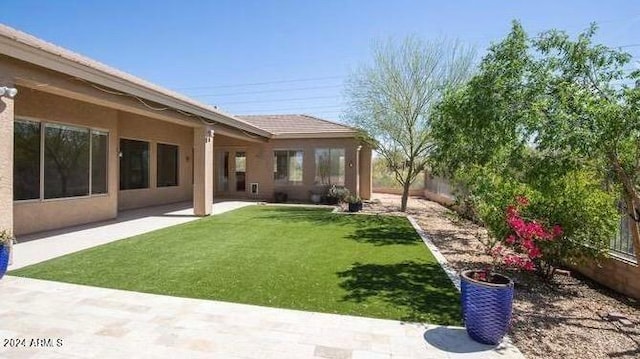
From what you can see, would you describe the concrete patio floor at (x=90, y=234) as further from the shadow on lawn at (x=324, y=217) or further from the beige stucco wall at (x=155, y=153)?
the shadow on lawn at (x=324, y=217)

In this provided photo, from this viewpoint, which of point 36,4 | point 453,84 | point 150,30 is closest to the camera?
point 36,4

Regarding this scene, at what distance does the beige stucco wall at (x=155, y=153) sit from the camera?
13914 mm

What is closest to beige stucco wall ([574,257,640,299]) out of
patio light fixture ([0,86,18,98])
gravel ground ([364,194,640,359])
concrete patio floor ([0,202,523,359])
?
gravel ground ([364,194,640,359])

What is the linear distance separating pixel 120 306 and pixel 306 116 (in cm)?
1930

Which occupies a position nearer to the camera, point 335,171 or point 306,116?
point 335,171

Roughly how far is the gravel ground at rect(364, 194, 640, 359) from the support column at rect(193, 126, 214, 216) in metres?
8.55

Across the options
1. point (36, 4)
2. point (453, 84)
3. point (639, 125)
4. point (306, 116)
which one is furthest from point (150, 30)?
point (639, 125)

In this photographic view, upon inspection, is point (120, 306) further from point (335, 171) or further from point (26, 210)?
point (335, 171)

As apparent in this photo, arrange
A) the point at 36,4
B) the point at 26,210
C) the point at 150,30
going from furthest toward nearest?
the point at 150,30 → the point at 36,4 → the point at 26,210

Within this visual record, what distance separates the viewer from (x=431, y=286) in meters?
5.81

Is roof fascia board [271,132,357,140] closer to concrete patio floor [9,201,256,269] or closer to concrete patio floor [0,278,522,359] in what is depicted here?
concrete patio floor [9,201,256,269]

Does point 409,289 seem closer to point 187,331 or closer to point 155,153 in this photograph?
point 187,331

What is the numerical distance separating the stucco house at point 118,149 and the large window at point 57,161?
3 cm

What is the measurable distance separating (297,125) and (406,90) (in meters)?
7.31
